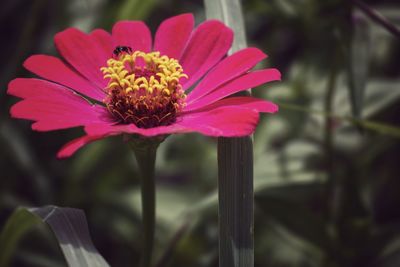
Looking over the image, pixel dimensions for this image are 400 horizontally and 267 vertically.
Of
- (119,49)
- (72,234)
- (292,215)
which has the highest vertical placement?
(119,49)

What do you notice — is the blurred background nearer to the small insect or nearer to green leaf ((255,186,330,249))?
green leaf ((255,186,330,249))

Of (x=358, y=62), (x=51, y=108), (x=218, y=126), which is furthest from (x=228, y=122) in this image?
(x=358, y=62)

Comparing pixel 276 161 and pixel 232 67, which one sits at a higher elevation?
pixel 232 67

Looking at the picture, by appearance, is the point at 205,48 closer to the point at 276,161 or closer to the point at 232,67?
the point at 232,67

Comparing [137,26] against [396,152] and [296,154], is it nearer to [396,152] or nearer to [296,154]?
[296,154]

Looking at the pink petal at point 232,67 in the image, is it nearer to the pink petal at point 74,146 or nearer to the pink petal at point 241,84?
the pink petal at point 241,84

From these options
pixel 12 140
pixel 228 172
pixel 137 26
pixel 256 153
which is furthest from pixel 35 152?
pixel 228 172
